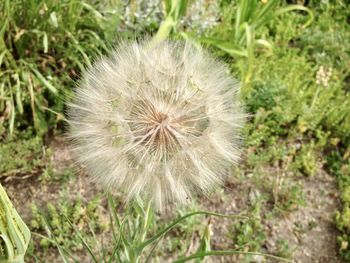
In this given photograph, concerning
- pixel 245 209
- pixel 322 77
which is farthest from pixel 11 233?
pixel 322 77

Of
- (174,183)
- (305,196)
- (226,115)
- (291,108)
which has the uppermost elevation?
(226,115)

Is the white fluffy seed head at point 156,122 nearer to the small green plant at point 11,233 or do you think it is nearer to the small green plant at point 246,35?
the small green plant at point 11,233

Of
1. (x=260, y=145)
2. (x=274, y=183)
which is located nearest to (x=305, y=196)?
(x=274, y=183)

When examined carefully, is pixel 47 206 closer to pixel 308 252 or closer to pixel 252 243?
pixel 252 243

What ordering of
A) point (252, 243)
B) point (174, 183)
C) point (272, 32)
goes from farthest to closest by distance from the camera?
point (272, 32) → point (252, 243) → point (174, 183)

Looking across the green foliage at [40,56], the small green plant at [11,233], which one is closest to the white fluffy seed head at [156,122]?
the small green plant at [11,233]

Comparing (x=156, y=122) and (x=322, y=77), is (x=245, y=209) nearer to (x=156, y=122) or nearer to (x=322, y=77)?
(x=322, y=77)

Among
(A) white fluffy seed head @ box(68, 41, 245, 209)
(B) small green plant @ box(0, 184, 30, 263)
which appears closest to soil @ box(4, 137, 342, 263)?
(A) white fluffy seed head @ box(68, 41, 245, 209)
